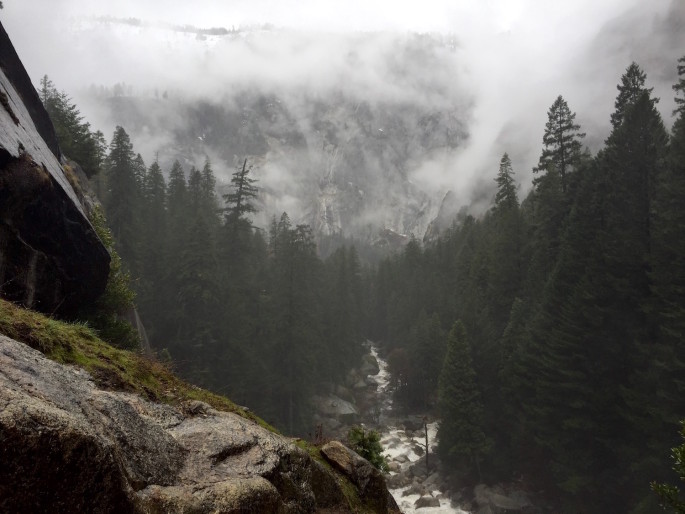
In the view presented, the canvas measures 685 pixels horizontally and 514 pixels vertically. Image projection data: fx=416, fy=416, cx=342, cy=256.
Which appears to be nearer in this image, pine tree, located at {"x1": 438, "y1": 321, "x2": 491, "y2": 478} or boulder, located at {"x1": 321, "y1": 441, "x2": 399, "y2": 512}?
boulder, located at {"x1": 321, "y1": 441, "x2": 399, "y2": 512}

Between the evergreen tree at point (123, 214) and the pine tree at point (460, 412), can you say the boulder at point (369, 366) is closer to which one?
the pine tree at point (460, 412)

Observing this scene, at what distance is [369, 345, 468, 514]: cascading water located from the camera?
122 feet

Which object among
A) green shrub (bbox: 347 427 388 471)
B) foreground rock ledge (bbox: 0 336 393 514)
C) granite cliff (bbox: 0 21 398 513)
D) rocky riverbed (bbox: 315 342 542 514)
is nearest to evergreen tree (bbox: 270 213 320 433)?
rocky riverbed (bbox: 315 342 542 514)

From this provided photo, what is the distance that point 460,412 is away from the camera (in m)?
41.1

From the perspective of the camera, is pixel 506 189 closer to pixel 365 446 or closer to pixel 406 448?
pixel 406 448

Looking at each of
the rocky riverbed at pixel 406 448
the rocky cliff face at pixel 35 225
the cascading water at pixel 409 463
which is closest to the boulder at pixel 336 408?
the rocky riverbed at pixel 406 448

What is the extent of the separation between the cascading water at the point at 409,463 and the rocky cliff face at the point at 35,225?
75.6 ft

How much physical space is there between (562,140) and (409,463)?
125 ft

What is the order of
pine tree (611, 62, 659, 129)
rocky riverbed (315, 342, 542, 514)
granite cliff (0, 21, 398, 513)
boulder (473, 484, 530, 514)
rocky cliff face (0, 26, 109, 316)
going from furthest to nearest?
pine tree (611, 62, 659, 129) → rocky riverbed (315, 342, 542, 514) → boulder (473, 484, 530, 514) → rocky cliff face (0, 26, 109, 316) → granite cliff (0, 21, 398, 513)

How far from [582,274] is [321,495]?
32548mm

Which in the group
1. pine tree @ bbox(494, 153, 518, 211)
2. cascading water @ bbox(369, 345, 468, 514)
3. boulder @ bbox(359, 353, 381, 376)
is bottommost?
cascading water @ bbox(369, 345, 468, 514)

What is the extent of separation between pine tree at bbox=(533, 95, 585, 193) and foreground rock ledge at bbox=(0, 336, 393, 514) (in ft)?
147

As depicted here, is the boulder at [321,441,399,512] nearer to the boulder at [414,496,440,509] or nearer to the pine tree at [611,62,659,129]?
the boulder at [414,496,440,509]

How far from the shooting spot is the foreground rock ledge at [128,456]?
340cm
